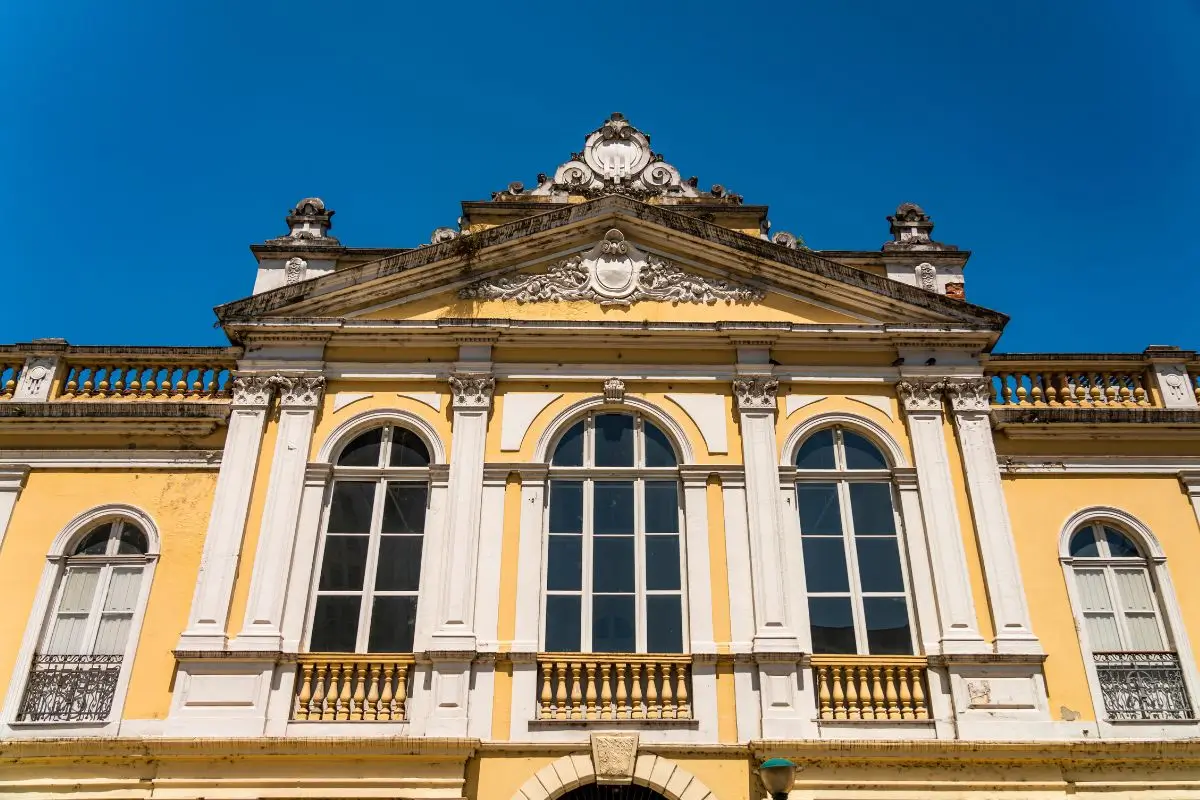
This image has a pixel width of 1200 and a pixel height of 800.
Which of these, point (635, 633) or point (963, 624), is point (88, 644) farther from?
point (963, 624)

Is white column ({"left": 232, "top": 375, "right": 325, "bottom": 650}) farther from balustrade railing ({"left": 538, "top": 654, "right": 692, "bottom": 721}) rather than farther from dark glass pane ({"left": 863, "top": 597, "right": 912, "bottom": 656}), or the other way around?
dark glass pane ({"left": 863, "top": 597, "right": 912, "bottom": 656})

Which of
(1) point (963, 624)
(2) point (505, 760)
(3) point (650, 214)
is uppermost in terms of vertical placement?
(3) point (650, 214)

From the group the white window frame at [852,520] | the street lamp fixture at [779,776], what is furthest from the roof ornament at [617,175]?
the street lamp fixture at [779,776]

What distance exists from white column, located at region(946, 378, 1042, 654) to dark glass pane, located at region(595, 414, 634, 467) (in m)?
3.79

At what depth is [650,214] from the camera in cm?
1317

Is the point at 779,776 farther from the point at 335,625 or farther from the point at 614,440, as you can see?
the point at 335,625

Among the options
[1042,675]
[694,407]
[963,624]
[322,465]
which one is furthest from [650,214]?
[1042,675]

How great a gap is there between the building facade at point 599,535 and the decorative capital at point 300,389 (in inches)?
1.5

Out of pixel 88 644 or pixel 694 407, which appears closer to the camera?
pixel 88 644

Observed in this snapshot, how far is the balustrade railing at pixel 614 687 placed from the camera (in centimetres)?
1034

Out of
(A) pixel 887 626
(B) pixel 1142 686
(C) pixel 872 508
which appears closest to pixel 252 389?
(C) pixel 872 508

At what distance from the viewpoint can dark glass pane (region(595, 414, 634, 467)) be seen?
39.1ft

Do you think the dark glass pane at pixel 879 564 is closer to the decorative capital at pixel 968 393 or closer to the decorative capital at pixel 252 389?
the decorative capital at pixel 968 393

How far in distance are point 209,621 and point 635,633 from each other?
439 cm
